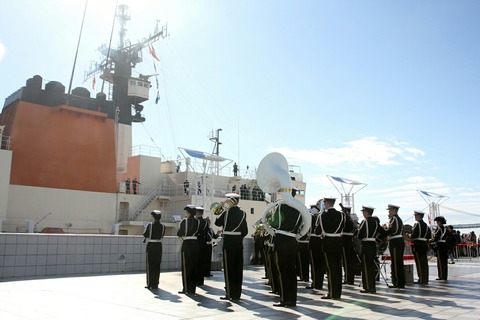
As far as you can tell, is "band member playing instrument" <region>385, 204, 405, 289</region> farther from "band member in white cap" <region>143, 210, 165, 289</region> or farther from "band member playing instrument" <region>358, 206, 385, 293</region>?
"band member in white cap" <region>143, 210, 165, 289</region>

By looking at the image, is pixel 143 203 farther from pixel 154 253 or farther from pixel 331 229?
pixel 331 229

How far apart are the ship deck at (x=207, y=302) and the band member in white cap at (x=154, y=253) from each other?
25 cm

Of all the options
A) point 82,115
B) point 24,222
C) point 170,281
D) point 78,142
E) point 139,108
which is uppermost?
point 139,108

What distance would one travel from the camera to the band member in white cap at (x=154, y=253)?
9789mm

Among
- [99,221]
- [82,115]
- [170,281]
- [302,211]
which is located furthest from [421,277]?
[82,115]

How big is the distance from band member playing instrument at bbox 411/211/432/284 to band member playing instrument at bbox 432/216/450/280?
78 cm

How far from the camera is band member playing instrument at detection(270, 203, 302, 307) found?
7.30m

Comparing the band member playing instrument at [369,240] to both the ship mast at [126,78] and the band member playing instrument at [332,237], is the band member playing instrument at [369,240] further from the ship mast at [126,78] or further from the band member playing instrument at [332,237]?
the ship mast at [126,78]

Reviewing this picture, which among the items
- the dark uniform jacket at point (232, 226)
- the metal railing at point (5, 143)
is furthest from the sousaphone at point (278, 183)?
the metal railing at point (5, 143)

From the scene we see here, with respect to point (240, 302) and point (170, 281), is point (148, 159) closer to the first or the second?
point (170, 281)

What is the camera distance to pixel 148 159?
1112 inches

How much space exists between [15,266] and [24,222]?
975cm

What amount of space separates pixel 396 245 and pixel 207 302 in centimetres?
501

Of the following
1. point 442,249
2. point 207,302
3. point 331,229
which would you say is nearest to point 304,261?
point 331,229
